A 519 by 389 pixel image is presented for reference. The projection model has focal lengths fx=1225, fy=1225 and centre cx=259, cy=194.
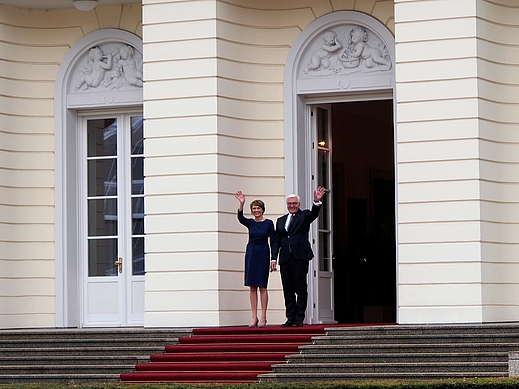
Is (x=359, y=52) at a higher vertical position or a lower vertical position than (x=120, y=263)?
higher

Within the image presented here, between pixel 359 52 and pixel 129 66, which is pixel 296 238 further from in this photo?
pixel 129 66

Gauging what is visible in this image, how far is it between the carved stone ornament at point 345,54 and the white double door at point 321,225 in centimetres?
58

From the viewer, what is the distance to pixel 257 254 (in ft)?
48.4

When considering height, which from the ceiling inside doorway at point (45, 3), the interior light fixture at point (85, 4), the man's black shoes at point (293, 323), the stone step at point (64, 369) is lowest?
the stone step at point (64, 369)

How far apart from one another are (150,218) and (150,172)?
0.59m

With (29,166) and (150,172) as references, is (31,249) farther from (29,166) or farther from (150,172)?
(150,172)

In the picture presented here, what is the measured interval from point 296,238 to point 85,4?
15.0 ft

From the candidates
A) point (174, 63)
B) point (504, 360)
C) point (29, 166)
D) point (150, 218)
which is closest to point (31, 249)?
point (29, 166)

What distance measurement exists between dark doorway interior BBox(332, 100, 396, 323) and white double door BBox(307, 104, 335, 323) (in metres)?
2.11

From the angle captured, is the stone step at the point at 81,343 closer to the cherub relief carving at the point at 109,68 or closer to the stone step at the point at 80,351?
the stone step at the point at 80,351

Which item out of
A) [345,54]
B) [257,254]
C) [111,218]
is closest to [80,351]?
[257,254]

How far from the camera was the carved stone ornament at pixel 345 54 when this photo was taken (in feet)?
52.3

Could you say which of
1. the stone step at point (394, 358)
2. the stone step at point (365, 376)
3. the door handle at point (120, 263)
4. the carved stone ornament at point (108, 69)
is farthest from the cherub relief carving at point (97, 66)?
the stone step at point (365, 376)

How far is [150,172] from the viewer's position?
51.5 feet
